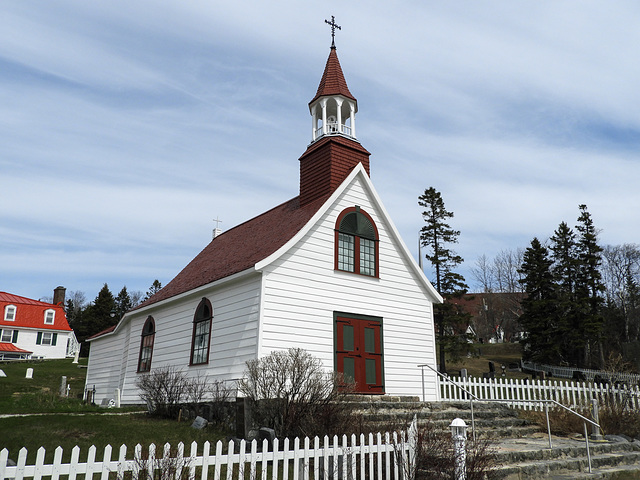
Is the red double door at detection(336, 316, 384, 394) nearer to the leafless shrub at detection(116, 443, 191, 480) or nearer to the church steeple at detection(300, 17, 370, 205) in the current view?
the church steeple at detection(300, 17, 370, 205)

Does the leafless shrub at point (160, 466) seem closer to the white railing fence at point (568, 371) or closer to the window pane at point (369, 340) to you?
the window pane at point (369, 340)

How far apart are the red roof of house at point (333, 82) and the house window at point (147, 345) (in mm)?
10621

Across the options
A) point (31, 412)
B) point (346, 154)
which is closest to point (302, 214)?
point (346, 154)

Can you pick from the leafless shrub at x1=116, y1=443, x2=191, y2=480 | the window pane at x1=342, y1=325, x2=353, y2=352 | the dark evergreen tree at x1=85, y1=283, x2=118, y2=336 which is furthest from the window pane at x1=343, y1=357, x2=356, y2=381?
the dark evergreen tree at x1=85, y1=283, x2=118, y2=336

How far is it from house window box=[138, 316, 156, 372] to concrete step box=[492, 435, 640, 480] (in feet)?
42.9

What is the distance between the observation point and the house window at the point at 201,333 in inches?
634

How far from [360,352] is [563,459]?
6463mm

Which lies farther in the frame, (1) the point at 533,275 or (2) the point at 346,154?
(1) the point at 533,275

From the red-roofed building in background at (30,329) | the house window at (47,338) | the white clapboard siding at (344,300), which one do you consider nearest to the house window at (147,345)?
the white clapboard siding at (344,300)

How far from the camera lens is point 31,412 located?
15.4 metres

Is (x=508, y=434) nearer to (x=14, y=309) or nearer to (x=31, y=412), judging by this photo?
(x=31, y=412)

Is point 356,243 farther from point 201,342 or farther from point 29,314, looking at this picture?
point 29,314

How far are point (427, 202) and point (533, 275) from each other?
11700 mm

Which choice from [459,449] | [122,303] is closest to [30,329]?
[122,303]
